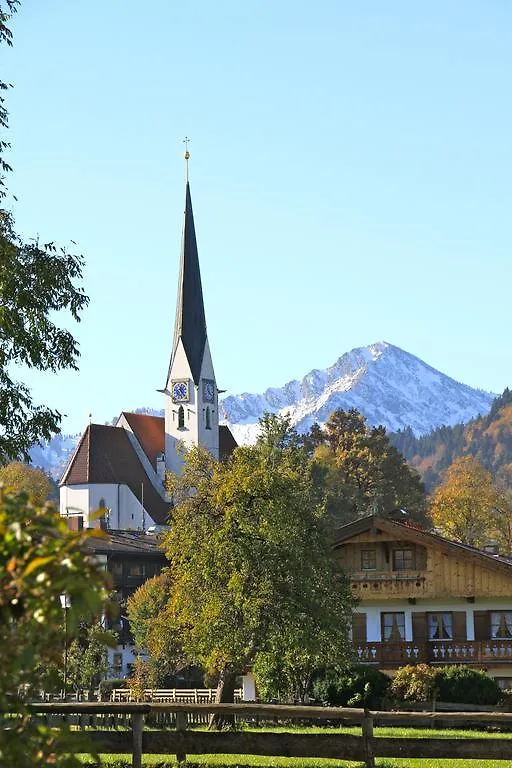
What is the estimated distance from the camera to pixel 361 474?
113 m

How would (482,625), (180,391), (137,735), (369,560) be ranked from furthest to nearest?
(180,391)
(369,560)
(482,625)
(137,735)

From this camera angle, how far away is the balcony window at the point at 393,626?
50.0m

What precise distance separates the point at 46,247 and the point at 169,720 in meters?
16.7

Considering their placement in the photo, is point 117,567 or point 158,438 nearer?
point 117,567

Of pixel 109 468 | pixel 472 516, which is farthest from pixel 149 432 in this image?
pixel 472 516

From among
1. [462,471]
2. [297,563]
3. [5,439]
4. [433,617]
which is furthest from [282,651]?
[462,471]

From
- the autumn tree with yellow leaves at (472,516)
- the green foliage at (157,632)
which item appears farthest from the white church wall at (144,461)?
the green foliage at (157,632)

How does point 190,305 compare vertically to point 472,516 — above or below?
above

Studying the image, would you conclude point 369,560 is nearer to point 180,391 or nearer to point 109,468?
point 109,468

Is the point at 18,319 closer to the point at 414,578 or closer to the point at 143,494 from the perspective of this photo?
the point at 414,578

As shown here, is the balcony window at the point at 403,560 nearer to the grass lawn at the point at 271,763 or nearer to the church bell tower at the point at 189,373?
the grass lawn at the point at 271,763

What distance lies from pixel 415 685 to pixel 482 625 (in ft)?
32.3

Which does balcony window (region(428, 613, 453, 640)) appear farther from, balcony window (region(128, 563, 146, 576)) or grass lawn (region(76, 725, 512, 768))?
balcony window (region(128, 563, 146, 576))

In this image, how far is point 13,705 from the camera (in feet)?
23.9
